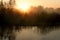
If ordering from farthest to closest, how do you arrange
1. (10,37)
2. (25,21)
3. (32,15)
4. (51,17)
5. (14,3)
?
(51,17) < (32,15) < (25,21) < (14,3) < (10,37)

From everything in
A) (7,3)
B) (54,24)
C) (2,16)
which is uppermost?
(7,3)

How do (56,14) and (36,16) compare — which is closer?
(36,16)

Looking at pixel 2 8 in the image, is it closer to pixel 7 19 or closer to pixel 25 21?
pixel 7 19

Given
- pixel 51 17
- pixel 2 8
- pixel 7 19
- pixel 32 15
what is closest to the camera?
pixel 2 8

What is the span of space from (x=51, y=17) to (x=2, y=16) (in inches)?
457

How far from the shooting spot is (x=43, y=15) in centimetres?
2780

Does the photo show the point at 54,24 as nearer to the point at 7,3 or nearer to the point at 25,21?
the point at 25,21

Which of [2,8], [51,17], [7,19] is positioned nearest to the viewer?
[2,8]

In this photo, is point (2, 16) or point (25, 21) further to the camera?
point (25, 21)

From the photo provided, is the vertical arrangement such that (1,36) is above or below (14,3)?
below

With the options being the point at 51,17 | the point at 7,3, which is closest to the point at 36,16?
the point at 51,17

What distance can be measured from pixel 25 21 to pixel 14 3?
8.58m

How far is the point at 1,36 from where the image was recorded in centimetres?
1280

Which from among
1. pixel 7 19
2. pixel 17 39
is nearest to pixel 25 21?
pixel 7 19
